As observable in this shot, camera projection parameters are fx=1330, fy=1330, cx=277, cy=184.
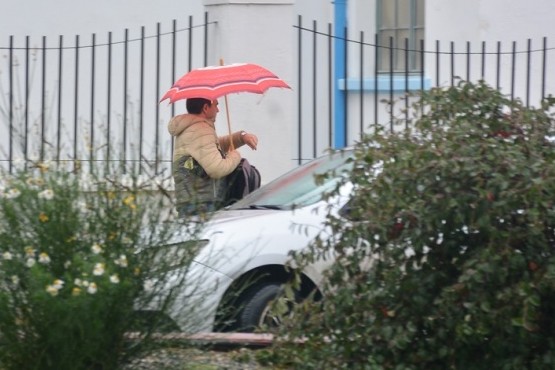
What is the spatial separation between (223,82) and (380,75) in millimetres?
5775

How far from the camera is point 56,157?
19.8 ft

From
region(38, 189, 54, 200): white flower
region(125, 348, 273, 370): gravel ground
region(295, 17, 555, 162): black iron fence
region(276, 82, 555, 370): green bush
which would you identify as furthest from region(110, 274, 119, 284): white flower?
region(295, 17, 555, 162): black iron fence

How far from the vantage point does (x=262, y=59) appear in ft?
39.1

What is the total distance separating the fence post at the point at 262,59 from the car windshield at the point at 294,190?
2.27 m

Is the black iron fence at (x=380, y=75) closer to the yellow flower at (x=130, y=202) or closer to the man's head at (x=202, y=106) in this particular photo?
the man's head at (x=202, y=106)

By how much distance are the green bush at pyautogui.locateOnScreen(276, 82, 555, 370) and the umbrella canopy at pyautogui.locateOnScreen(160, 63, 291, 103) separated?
3.70 metres

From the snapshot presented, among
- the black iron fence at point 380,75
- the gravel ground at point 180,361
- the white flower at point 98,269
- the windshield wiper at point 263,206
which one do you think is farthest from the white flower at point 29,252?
the black iron fence at point 380,75

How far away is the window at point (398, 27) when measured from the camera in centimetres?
1602

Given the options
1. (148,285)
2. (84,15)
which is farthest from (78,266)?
(84,15)

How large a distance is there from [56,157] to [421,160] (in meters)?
1.66

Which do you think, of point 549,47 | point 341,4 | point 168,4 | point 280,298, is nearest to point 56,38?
point 168,4

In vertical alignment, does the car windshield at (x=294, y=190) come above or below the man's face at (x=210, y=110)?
below

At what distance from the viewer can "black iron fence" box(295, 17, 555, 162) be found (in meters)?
12.2

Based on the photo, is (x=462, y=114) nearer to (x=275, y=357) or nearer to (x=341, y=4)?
(x=275, y=357)
